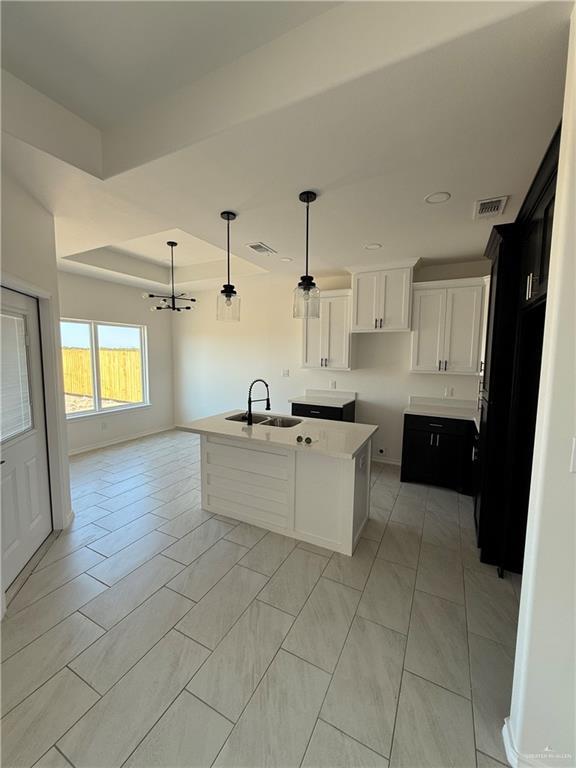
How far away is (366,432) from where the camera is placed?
2840 millimetres

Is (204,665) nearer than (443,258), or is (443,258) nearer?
(204,665)

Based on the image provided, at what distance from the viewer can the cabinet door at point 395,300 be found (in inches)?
155

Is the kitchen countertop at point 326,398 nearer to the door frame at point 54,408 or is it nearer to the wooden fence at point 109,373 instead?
the door frame at point 54,408

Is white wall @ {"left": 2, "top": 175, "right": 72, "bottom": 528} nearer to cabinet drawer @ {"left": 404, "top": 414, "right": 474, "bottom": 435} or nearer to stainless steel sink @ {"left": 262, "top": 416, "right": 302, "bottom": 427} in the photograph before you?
Result: stainless steel sink @ {"left": 262, "top": 416, "right": 302, "bottom": 427}

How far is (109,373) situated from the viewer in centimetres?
555

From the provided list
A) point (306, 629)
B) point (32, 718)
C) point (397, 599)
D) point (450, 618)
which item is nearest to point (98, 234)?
point (32, 718)

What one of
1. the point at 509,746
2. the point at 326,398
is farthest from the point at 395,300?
the point at 509,746

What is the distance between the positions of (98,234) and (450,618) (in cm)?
433

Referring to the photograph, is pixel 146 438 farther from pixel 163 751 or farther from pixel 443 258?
pixel 443 258

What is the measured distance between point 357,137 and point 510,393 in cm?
191

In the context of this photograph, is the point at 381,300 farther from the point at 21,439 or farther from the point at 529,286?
the point at 21,439

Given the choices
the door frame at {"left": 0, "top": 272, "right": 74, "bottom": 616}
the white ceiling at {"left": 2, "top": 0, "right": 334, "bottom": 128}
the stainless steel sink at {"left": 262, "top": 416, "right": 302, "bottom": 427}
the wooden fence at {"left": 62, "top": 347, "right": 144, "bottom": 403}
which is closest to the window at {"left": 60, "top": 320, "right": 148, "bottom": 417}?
the wooden fence at {"left": 62, "top": 347, "right": 144, "bottom": 403}

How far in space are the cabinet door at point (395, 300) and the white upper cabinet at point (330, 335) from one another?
501 millimetres

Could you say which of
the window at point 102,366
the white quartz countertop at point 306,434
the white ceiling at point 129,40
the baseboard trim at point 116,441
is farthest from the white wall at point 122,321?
the white ceiling at point 129,40
